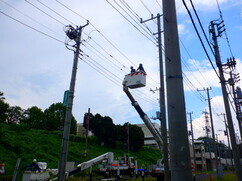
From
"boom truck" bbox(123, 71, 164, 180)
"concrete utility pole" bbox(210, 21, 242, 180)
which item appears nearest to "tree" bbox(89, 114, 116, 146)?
Answer: "boom truck" bbox(123, 71, 164, 180)

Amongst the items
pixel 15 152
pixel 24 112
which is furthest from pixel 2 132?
pixel 24 112

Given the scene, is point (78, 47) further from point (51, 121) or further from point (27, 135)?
point (51, 121)

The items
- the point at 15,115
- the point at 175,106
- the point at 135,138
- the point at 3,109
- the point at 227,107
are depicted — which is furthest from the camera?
the point at 15,115

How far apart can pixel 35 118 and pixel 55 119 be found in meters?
4.60

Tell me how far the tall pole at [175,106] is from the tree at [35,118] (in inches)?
1971

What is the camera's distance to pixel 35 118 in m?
49.9

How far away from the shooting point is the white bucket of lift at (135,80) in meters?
Answer: 13.5

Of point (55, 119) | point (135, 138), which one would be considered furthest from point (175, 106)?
point (55, 119)

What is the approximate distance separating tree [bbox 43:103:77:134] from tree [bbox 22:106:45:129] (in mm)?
941

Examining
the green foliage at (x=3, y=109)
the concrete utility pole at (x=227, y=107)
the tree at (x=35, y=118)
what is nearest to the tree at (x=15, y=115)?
the tree at (x=35, y=118)

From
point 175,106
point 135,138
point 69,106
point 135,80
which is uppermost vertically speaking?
point 135,80

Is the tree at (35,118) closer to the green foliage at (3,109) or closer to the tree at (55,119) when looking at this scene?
the tree at (55,119)

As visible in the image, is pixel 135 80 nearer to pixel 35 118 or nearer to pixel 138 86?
pixel 138 86

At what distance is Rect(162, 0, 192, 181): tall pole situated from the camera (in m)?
3.36
